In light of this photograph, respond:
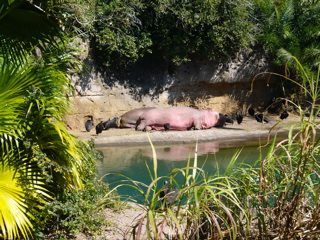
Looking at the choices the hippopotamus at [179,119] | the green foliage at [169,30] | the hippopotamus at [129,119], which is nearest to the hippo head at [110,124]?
the hippopotamus at [129,119]

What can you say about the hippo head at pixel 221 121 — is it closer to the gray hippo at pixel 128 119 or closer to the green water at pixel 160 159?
the gray hippo at pixel 128 119

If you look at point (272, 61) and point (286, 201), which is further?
point (272, 61)

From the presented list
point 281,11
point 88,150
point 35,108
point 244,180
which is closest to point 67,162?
point 35,108

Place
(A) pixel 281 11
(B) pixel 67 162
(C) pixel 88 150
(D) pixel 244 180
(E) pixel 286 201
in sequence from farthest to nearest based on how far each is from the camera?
(A) pixel 281 11
(C) pixel 88 150
(B) pixel 67 162
(D) pixel 244 180
(E) pixel 286 201

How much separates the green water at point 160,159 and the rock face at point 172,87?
164 inches

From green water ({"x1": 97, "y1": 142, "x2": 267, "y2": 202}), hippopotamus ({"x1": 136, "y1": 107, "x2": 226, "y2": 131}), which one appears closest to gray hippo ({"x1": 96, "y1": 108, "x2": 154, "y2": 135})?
hippopotamus ({"x1": 136, "y1": 107, "x2": 226, "y2": 131})

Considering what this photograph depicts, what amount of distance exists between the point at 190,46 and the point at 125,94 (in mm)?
3248

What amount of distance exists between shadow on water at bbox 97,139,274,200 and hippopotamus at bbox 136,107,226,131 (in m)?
2.91

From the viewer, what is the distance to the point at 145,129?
47.5 feet

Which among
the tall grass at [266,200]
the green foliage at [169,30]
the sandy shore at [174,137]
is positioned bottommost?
the sandy shore at [174,137]

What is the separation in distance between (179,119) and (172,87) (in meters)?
2.19

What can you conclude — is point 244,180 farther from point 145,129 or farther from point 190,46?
point 190,46

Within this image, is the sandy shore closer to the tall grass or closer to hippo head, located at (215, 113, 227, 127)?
hippo head, located at (215, 113, 227, 127)

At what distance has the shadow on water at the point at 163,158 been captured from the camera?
29.7 ft
